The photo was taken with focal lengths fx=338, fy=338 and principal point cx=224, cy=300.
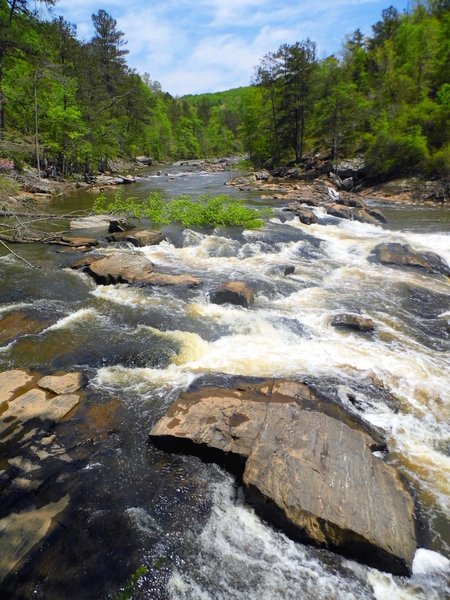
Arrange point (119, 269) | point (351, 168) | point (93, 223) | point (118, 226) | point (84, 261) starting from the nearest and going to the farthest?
point (119, 269) → point (84, 261) → point (118, 226) → point (93, 223) → point (351, 168)

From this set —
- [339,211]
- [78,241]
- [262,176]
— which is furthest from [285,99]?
[78,241]

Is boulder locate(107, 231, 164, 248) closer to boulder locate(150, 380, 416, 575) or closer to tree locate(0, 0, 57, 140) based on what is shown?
tree locate(0, 0, 57, 140)

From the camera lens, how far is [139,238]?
47.3 feet

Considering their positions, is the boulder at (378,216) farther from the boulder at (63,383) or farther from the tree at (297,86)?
the tree at (297,86)

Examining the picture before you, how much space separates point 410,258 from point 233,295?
7.85m

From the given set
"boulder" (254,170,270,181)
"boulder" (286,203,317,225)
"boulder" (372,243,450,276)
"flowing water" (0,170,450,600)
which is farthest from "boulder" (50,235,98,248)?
"boulder" (254,170,270,181)

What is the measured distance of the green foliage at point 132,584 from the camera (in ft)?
11.0

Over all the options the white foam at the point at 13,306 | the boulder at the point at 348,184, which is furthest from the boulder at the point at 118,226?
the boulder at the point at 348,184

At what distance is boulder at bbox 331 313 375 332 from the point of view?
8359 millimetres

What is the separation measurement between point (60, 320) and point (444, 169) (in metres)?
29.9

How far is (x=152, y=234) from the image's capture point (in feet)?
48.6

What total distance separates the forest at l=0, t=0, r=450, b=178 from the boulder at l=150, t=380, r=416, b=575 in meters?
10.4

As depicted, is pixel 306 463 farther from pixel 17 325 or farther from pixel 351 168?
pixel 351 168

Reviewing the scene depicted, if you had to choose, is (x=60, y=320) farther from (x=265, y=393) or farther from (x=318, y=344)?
(x=318, y=344)
